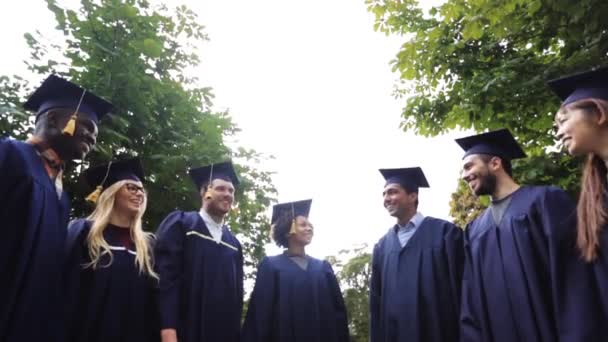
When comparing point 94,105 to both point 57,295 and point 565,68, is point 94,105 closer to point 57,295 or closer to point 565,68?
point 57,295

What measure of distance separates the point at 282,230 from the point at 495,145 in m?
2.37

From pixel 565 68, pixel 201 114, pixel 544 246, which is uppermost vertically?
pixel 201 114

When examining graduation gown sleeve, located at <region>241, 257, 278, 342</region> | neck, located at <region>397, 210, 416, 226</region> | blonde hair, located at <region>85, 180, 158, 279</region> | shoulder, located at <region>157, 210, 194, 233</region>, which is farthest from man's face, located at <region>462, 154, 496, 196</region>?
blonde hair, located at <region>85, 180, 158, 279</region>

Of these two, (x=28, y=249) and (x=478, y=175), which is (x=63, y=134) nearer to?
(x=28, y=249)

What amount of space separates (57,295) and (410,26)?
5.37 m

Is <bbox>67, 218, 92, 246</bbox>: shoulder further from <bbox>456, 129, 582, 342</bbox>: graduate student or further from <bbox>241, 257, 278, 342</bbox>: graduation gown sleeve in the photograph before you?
<bbox>456, 129, 582, 342</bbox>: graduate student

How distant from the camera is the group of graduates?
2.63 meters

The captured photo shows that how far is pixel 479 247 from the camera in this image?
11.4ft

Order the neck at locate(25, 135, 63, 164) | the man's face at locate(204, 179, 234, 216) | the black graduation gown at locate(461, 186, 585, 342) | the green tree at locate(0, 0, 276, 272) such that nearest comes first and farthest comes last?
the black graduation gown at locate(461, 186, 585, 342) → the neck at locate(25, 135, 63, 164) → the man's face at locate(204, 179, 234, 216) → the green tree at locate(0, 0, 276, 272)

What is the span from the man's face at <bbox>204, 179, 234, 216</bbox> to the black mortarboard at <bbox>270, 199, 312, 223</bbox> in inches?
37.9

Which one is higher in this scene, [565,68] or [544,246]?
[565,68]

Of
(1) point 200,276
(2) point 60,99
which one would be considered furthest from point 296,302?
(2) point 60,99

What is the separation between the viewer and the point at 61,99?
3.37 m

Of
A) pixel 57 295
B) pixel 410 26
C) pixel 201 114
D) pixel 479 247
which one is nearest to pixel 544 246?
pixel 479 247
